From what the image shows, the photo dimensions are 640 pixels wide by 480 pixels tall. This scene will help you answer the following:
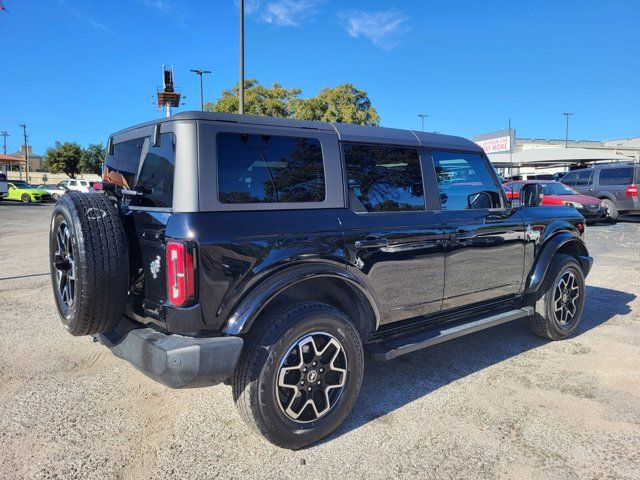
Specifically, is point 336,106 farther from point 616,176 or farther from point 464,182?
point 464,182

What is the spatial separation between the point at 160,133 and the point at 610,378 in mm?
3927

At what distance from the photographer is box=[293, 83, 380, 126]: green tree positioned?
30.4 meters

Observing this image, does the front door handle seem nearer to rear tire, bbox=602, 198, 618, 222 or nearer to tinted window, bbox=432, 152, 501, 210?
tinted window, bbox=432, 152, 501, 210

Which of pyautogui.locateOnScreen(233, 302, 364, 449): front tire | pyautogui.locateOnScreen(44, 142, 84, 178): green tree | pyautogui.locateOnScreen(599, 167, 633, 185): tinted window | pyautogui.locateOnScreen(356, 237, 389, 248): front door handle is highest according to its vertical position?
pyautogui.locateOnScreen(44, 142, 84, 178): green tree

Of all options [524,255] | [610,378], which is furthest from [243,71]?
[610,378]

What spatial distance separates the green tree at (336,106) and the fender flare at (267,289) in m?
28.5

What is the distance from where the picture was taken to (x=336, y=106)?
1244 inches

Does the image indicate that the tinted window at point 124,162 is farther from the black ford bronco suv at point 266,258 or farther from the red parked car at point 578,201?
the red parked car at point 578,201

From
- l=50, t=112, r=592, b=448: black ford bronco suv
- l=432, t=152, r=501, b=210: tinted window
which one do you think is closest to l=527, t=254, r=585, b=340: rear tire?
l=432, t=152, r=501, b=210: tinted window

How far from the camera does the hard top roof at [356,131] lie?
2.74 metres

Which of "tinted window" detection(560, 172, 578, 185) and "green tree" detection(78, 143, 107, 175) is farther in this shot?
"green tree" detection(78, 143, 107, 175)

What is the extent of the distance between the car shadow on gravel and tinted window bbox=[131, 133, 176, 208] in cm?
182

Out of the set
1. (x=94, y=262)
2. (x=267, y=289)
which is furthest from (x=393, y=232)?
(x=94, y=262)

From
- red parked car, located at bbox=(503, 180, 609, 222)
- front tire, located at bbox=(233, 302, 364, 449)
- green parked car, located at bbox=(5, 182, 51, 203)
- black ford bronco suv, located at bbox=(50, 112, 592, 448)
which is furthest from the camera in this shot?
green parked car, located at bbox=(5, 182, 51, 203)
